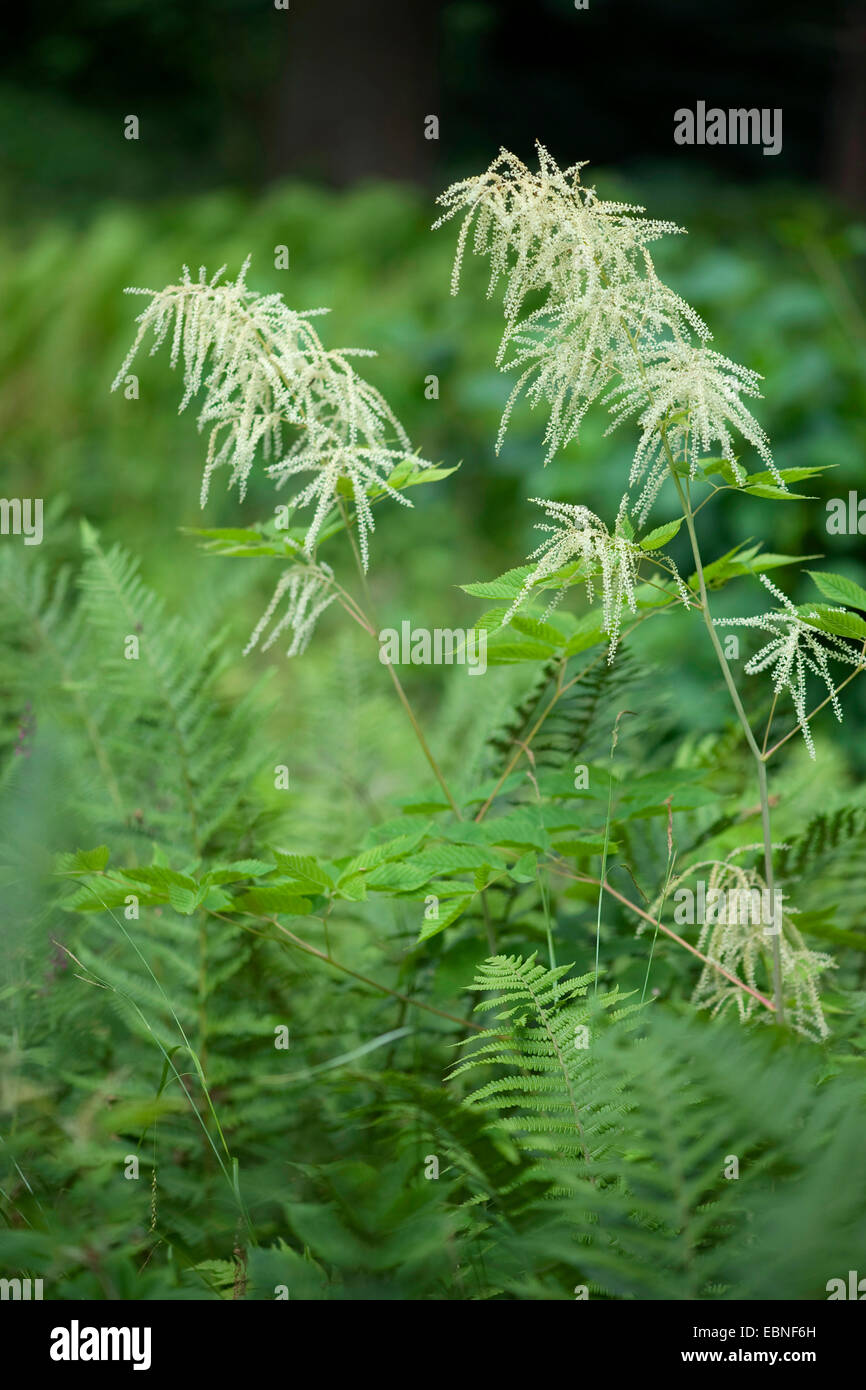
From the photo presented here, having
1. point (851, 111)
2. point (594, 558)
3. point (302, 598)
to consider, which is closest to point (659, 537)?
point (594, 558)

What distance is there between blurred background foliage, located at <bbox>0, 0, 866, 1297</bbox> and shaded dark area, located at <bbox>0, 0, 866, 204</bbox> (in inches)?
1.4

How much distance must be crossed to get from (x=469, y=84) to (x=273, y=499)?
313 inches

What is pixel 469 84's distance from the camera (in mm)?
10758

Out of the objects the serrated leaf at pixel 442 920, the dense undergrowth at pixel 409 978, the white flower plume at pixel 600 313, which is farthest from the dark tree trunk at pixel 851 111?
the serrated leaf at pixel 442 920

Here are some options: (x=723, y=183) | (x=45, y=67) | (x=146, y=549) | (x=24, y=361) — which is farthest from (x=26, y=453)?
(x=45, y=67)

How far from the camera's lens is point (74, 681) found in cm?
182

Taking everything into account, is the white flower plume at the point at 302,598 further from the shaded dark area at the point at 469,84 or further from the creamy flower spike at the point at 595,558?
the shaded dark area at the point at 469,84

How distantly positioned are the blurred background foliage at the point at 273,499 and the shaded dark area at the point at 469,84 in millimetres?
36

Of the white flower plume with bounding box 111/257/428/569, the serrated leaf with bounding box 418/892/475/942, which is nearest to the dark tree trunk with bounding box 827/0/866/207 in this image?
the white flower plume with bounding box 111/257/428/569

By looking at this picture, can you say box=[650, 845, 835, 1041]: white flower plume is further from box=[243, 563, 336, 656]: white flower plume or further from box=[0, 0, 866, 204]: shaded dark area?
box=[0, 0, 866, 204]: shaded dark area

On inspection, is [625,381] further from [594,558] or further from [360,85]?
[360,85]
